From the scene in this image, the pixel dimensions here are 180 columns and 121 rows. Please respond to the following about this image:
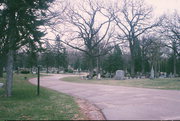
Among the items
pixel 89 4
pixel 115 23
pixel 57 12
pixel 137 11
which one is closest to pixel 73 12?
pixel 89 4

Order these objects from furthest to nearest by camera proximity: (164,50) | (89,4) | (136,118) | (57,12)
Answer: (164,50) < (89,4) < (57,12) < (136,118)

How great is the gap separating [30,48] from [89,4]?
2303 cm

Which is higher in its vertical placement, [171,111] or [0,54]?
[0,54]

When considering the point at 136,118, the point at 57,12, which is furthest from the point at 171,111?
the point at 57,12

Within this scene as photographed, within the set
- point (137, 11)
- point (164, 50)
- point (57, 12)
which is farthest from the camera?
point (164, 50)

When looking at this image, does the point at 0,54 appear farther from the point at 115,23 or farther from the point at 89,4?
the point at 115,23

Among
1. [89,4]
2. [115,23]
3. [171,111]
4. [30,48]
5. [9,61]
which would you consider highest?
[89,4]

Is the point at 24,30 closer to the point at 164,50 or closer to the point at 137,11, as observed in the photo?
the point at 137,11

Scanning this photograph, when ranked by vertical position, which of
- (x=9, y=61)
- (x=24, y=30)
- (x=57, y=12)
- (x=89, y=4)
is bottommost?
(x=9, y=61)

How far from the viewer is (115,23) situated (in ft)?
119

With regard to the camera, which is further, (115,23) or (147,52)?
(147,52)

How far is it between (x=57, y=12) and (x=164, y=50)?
132 ft

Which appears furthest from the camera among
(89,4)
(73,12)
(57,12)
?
(89,4)

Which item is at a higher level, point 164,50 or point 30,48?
point 164,50
